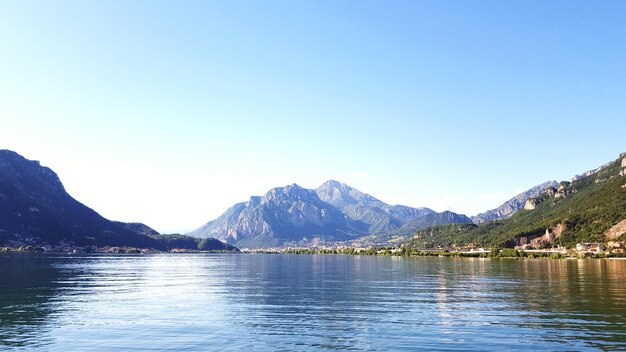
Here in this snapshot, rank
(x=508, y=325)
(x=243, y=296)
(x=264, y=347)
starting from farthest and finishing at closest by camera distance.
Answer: (x=243, y=296), (x=508, y=325), (x=264, y=347)

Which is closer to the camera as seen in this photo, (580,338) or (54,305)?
(580,338)

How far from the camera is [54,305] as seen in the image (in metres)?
67.8

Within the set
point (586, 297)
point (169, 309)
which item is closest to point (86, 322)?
point (169, 309)

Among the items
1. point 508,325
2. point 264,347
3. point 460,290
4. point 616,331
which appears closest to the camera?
point 264,347

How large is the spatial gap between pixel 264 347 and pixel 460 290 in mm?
58164

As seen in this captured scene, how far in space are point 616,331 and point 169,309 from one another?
53.5 m

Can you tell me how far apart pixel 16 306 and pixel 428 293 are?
64513 millimetres

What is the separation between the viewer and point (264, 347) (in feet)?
135

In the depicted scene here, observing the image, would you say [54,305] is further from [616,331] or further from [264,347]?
[616,331]

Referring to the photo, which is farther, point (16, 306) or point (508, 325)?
point (16, 306)

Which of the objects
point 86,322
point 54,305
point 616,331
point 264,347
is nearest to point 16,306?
point 54,305

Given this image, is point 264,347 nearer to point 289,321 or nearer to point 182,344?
point 182,344

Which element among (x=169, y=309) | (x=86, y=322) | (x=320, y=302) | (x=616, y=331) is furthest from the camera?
(x=320, y=302)

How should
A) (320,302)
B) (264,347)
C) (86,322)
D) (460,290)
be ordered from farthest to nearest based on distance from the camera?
(460,290) < (320,302) < (86,322) < (264,347)
